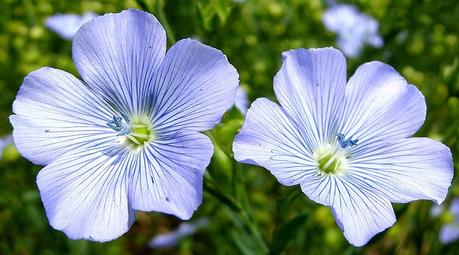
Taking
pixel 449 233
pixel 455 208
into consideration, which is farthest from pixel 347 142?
pixel 455 208

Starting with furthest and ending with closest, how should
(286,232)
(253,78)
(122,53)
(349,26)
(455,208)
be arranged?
(349,26)
(253,78)
(455,208)
(286,232)
(122,53)

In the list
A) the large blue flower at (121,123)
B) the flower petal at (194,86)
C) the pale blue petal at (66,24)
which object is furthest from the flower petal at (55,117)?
the pale blue petal at (66,24)

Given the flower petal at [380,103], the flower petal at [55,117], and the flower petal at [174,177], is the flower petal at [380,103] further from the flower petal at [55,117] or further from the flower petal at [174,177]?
the flower petal at [55,117]

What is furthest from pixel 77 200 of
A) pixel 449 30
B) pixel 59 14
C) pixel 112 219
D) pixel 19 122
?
pixel 449 30

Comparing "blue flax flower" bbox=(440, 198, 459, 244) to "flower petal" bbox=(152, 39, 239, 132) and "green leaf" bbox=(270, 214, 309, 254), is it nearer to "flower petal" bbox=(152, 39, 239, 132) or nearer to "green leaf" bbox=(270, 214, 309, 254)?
"green leaf" bbox=(270, 214, 309, 254)

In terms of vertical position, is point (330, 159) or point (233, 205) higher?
point (330, 159)

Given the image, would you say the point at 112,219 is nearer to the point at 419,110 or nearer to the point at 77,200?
the point at 77,200

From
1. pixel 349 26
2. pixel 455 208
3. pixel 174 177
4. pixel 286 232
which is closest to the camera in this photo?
pixel 174 177

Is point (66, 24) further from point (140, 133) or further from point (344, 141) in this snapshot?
point (344, 141)
